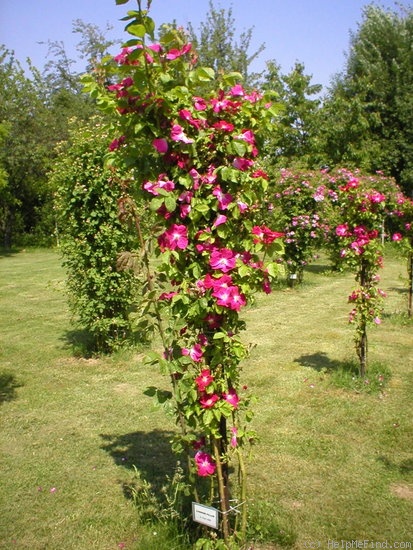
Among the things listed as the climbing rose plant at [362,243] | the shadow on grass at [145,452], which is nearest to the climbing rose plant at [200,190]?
the shadow on grass at [145,452]

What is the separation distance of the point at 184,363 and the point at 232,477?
144 cm

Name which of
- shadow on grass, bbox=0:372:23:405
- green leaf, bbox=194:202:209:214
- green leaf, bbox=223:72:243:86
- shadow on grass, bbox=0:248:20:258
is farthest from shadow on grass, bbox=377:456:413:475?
shadow on grass, bbox=0:248:20:258

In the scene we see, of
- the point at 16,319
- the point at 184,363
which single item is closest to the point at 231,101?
the point at 184,363

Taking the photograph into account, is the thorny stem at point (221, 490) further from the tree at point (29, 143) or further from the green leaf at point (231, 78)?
the tree at point (29, 143)

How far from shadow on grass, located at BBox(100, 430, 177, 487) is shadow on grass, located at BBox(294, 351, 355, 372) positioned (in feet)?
7.26

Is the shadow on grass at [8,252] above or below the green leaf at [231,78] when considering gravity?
below

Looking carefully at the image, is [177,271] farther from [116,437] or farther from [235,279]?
[116,437]

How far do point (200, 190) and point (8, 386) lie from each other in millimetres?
4047

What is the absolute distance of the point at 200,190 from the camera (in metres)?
2.35

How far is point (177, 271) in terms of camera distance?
2.40 m

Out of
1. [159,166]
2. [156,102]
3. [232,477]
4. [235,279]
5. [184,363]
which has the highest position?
[156,102]

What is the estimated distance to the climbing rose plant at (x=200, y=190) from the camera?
227cm

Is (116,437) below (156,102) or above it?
below
